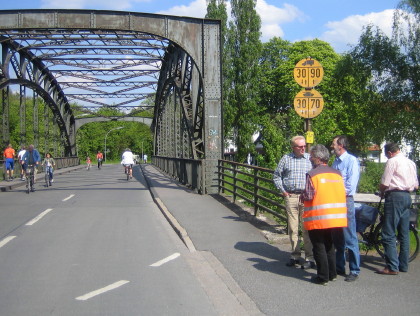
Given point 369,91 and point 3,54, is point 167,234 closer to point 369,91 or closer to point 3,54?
point 369,91

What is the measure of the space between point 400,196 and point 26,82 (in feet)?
85.9

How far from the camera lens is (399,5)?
23531 millimetres

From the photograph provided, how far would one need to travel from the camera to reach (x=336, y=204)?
5586mm

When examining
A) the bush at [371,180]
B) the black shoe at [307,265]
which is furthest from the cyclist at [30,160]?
the black shoe at [307,265]

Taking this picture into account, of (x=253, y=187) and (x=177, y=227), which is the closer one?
(x=177, y=227)

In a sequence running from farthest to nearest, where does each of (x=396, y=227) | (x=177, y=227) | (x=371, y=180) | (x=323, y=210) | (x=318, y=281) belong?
1. (x=371, y=180)
2. (x=177, y=227)
3. (x=396, y=227)
4. (x=318, y=281)
5. (x=323, y=210)

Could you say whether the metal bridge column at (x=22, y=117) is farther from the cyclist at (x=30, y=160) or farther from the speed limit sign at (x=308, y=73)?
the speed limit sign at (x=308, y=73)

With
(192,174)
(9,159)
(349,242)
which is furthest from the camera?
(9,159)

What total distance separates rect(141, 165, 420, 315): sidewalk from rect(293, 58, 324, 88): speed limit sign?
2718 millimetres

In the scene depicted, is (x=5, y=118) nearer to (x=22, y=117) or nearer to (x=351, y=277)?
(x=22, y=117)

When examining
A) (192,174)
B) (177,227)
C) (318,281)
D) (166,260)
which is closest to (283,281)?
(318,281)

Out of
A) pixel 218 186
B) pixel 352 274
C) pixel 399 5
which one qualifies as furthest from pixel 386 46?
pixel 352 274

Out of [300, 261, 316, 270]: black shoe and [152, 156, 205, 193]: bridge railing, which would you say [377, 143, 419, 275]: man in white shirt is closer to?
[300, 261, 316, 270]: black shoe

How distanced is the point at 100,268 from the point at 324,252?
3.00m
